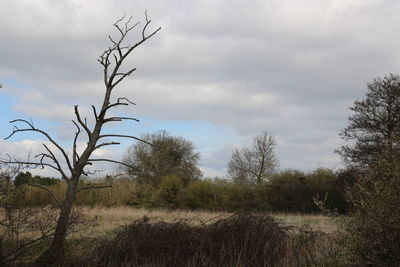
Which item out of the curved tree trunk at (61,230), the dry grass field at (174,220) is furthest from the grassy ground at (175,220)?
the curved tree trunk at (61,230)

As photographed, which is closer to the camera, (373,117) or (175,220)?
(175,220)

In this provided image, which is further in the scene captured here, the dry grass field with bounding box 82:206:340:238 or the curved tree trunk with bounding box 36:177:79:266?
the dry grass field with bounding box 82:206:340:238

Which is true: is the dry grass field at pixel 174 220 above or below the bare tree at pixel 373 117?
below

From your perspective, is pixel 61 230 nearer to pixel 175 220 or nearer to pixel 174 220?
pixel 175 220

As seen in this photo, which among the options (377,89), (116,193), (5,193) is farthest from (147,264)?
(377,89)

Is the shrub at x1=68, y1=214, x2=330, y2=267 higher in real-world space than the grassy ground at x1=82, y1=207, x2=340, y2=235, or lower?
lower

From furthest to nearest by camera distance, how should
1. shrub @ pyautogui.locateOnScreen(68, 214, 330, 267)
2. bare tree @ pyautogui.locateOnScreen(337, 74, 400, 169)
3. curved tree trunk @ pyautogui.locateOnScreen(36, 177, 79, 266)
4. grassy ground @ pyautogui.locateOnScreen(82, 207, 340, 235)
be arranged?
bare tree @ pyautogui.locateOnScreen(337, 74, 400, 169) → grassy ground @ pyautogui.locateOnScreen(82, 207, 340, 235) → shrub @ pyautogui.locateOnScreen(68, 214, 330, 267) → curved tree trunk @ pyautogui.locateOnScreen(36, 177, 79, 266)

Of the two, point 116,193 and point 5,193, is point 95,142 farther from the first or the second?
point 116,193

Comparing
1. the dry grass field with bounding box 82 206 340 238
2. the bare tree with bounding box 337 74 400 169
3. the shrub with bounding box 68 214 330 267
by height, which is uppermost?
the bare tree with bounding box 337 74 400 169

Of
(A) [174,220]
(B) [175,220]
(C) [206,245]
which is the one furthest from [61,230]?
(A) [174,220]

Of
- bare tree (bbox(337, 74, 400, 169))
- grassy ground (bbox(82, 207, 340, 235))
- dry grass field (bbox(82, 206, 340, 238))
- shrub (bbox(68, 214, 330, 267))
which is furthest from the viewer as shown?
bare tree (bbox(337, 74, 400, 169))

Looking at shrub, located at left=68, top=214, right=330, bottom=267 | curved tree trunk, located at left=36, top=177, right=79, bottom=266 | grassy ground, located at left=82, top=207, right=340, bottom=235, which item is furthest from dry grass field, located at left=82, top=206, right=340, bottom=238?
curved tree trunk, located at left=36, top=177, right=79, bottom=266

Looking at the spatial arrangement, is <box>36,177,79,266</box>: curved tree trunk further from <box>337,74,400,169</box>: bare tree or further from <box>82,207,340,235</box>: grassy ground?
<box>337,74,400,169</box>: bare tree

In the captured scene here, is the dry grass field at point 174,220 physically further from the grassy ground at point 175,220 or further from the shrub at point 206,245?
the shrub at point 206,245
